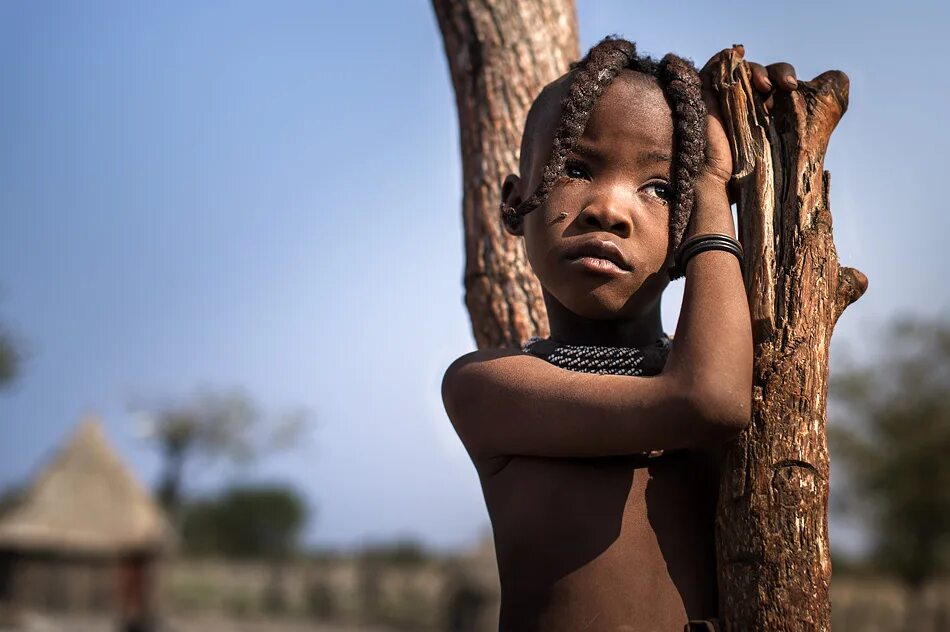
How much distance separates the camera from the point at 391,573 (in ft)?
99.3

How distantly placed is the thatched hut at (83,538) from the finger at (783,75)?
80.5ft

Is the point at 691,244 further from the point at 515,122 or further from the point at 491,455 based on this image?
the point at 515,122

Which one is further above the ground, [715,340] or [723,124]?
[723,124]

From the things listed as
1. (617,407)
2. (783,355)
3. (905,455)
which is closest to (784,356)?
(783,355)

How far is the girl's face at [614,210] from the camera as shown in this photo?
186 cm

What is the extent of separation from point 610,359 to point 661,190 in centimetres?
34

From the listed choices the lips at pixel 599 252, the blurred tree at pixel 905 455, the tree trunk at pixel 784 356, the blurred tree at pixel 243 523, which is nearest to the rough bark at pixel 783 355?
the tree trunk at pixel 784 356

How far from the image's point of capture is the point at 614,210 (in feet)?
6.06

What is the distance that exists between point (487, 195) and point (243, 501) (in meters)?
54.8

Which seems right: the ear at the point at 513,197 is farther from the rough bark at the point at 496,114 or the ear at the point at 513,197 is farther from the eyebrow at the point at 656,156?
the rough bark at the point at 496,114

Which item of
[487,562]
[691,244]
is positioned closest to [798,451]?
[691,244]

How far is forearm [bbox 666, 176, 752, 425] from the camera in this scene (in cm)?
164

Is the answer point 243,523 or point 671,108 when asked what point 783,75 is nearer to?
point 671,108

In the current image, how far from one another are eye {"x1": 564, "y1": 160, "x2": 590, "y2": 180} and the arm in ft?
0.73
